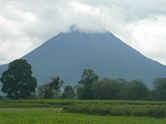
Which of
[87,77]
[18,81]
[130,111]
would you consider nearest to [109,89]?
[87,77]

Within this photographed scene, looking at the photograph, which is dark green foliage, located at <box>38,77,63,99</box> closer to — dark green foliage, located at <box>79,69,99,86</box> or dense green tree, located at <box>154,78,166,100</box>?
dark green foliage, located at <box>79,69,99,86</box>

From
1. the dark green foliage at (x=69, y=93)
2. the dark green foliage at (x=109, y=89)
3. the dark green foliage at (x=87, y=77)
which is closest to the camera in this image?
the dark green foliage at (x=109, y=89)

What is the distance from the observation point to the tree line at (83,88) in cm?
9488

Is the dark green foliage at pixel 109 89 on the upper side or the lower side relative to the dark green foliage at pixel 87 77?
lower

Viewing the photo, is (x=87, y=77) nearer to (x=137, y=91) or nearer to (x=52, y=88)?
(x=52, y=88)

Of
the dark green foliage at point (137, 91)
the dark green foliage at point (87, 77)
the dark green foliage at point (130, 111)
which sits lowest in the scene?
the dark green foliage at point (130, 111)

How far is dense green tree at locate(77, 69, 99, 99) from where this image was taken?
104 m

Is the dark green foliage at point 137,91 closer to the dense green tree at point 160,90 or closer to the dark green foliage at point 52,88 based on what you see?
the dense green tree at point 160,90

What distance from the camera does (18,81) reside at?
3730 inches

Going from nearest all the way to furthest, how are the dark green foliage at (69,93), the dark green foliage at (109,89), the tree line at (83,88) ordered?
the tree line at (83,88)
the dark green foliage at (109,89)
the dark green foliage at (69,93)

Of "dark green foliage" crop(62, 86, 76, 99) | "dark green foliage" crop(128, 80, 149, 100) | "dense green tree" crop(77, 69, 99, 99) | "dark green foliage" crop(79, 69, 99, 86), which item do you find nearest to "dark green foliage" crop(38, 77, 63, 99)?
"dense green tree" crop(77, 69, 99, 99)

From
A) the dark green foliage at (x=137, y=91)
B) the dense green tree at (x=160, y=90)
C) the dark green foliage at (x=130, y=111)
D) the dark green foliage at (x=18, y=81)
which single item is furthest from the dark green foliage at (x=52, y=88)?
the dark green foliage at (x=130, y=111)

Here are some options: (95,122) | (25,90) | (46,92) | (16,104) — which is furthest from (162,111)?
(46,92)

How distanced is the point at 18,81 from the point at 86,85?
18332mm
